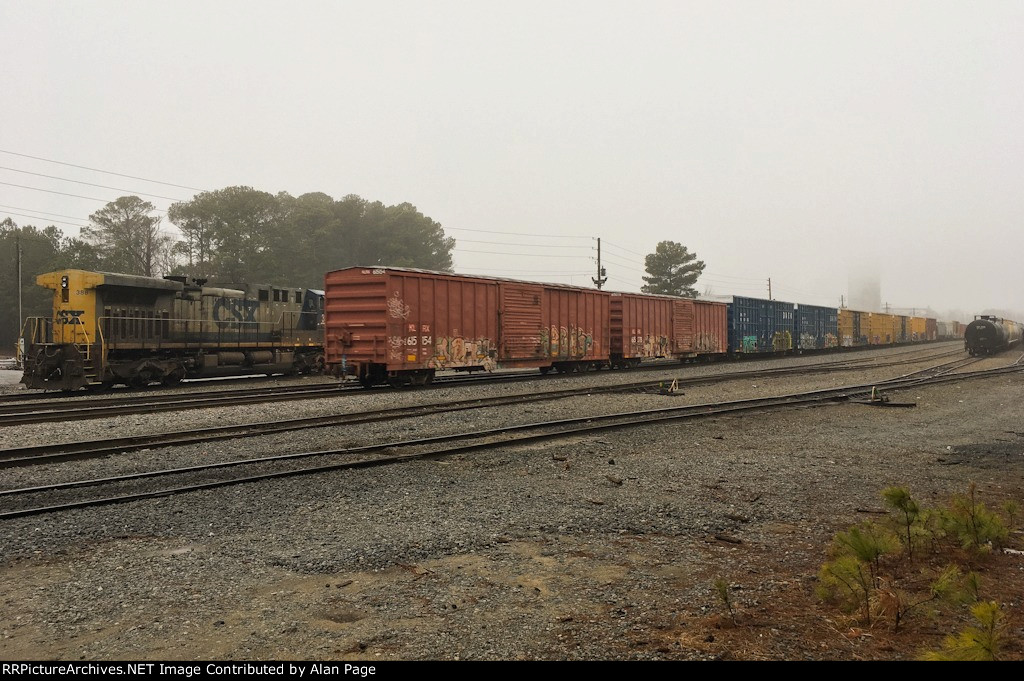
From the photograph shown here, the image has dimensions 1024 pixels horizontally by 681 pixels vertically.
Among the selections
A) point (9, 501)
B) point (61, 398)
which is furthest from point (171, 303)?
point (9, 501)

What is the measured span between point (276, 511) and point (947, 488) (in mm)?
7398

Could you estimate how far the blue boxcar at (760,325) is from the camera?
110 feet

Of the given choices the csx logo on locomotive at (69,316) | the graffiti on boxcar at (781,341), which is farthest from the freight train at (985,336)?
the csx logo on locomotive at (69,316)

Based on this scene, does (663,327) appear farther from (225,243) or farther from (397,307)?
(225,243)

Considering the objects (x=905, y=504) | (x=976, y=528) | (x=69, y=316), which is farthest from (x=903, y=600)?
(x=69, y=316)

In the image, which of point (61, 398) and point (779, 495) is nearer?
point (779, 495)

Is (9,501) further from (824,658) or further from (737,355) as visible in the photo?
(737,355)

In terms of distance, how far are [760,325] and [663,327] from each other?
1123 centimetres

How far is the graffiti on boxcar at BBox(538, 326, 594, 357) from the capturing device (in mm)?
21750

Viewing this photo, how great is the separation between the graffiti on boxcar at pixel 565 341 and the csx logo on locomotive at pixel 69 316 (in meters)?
13.8

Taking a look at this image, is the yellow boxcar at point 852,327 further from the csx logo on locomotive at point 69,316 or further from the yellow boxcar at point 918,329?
the csx logo on locomotive at point 69,316

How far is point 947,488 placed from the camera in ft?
23.2

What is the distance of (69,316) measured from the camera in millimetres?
17406

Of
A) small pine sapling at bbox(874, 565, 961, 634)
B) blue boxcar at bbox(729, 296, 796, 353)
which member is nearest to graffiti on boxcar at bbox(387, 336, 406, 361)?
small pine sapling at bbox(874, 565, 961, 634)
